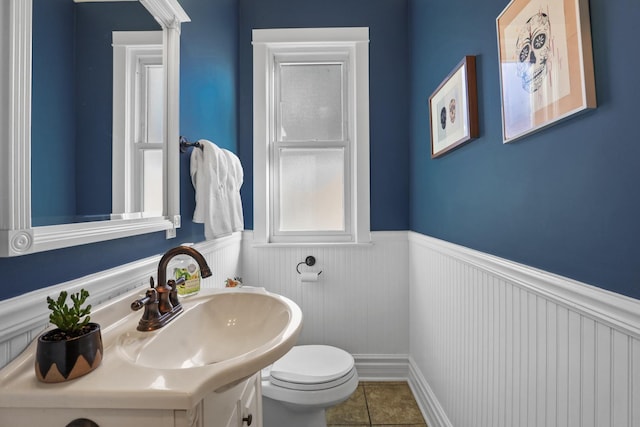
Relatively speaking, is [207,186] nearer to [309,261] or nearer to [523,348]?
[309,261]

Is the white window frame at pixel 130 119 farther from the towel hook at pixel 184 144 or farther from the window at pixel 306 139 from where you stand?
the window at pixel 306 139

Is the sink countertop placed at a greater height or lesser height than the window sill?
lesser

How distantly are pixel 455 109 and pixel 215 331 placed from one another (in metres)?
1.29

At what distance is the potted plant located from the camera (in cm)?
53

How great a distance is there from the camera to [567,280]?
71cm

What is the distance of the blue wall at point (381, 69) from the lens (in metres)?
2.04

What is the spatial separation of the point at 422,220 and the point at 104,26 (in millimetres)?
1650

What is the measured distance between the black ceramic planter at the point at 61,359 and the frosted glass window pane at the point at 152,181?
1.83 feet

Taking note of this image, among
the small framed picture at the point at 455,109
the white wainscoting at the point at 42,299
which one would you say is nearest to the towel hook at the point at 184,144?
the white wainscoting at the point at 42,299

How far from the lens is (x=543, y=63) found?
0.76 meters

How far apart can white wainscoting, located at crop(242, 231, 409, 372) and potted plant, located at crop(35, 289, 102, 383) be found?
4.73ft

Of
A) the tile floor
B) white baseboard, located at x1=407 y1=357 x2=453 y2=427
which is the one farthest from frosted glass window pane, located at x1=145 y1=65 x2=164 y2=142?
white baseboard, located at x1=407 y1=357 x2=453 y2=427

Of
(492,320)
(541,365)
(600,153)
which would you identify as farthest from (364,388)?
(600,153)

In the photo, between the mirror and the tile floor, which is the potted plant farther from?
the tile floor
